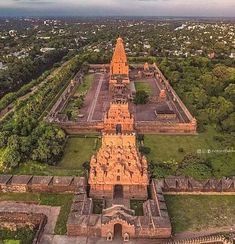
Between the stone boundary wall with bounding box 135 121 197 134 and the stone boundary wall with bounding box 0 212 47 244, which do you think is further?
the stone boundary wall with bounding box 135 121 197 134

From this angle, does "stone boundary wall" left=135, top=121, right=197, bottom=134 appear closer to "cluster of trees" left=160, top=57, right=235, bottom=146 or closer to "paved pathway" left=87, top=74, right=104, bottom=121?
"cluster of trees" left=160, top=57, right=235, bottom=146

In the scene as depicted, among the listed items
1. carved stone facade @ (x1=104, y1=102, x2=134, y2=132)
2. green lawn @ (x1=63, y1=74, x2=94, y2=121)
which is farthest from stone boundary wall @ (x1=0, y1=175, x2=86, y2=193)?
green lawn @ (x1=63, y1=74, x2=94, y2=121)

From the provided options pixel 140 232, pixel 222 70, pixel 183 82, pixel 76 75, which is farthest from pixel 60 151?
pixel 222 70

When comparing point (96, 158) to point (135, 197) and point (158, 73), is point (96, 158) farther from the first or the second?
point (158, 73)

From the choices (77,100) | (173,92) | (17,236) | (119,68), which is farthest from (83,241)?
(119,68)

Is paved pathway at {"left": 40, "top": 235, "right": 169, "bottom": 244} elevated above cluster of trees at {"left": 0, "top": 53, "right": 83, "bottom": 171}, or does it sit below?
above

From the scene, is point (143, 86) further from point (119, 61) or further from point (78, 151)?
point (78, 151)
